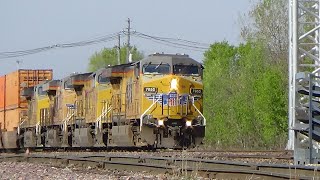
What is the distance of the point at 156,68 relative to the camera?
2080cm

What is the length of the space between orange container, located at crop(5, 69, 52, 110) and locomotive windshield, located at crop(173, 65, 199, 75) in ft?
39.1

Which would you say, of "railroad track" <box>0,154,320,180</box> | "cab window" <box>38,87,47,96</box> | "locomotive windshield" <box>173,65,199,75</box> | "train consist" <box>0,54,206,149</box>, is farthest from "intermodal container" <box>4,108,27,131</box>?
"railroad track" <box>0,154,320,180</box>

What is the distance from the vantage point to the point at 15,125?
3123 cm

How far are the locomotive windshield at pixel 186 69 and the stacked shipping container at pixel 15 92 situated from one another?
38.9 ft

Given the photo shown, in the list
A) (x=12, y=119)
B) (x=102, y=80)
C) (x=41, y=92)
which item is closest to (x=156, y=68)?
(x=102, y=80)

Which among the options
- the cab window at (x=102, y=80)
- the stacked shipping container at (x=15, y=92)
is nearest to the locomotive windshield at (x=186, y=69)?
the cab window at (x=102, y=80)

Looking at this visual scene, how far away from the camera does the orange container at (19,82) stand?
31.3 metres

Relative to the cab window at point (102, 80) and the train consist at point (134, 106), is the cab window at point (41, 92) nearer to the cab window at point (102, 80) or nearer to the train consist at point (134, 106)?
the train consist at point (134, 106)

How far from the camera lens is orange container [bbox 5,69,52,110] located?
1232 inches

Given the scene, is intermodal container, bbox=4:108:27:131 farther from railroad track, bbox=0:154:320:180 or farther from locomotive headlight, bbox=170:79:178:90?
railroad track, bbox=0:154:320:180

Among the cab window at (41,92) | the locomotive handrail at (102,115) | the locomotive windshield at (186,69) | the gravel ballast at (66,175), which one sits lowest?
the gravel ballast at (66,175)

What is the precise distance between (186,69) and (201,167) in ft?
33.2

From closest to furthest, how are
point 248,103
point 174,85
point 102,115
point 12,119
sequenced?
point 174,85, point 102,115, point 12,119, point 248,103

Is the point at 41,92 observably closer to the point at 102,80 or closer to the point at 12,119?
the point at 12,119
